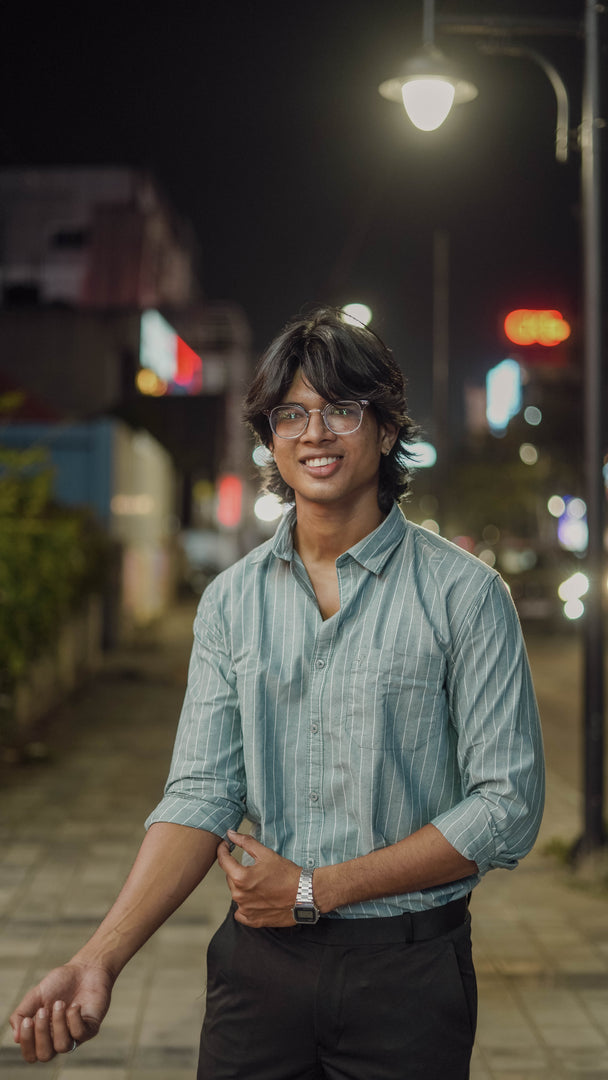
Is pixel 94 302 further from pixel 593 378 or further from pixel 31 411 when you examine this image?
pixel 593 378

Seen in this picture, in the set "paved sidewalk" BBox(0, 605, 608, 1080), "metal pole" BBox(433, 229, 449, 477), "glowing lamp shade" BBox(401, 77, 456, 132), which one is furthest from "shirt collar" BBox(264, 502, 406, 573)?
"metal pole" BBox(433, 229, 449, 477)

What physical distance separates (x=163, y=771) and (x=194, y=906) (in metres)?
4.04

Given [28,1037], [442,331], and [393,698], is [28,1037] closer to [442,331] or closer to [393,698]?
[393,698]

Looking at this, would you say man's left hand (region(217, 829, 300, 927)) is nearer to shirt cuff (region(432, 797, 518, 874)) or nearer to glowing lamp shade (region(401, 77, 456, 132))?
shirt cuff (region(432, 797, 518, 874))

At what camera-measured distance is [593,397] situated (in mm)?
7133

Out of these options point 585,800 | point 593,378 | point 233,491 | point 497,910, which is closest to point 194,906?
point 497,910

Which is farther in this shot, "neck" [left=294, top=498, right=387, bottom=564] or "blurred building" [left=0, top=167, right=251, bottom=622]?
"blurred building" [left=0, top=167, right=251, bottom=622]

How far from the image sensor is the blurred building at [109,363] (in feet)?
74.0

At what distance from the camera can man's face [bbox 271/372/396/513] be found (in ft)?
7.50

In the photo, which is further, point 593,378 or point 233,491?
point 233,491

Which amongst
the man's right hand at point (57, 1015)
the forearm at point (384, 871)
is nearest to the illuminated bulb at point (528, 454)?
the forearm at point (384, 871)

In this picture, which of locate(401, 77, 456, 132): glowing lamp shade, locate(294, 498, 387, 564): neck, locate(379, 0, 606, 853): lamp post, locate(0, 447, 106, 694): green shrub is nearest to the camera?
locate(294, 498, 387, 564): neck

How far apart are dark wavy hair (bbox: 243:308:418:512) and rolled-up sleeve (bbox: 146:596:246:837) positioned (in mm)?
482

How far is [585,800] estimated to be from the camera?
273 inches
